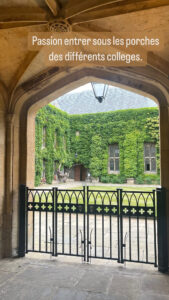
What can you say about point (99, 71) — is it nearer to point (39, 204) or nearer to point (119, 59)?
point (119, 59)

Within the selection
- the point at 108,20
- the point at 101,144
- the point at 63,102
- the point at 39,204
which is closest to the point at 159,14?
the point at 108,20

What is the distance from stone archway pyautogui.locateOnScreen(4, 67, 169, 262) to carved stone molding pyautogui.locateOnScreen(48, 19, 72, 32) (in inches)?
44.2

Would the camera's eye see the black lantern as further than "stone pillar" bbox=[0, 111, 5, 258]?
Yes

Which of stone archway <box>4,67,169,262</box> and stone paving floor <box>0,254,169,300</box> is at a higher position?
stone archway <box>4,67,169,262</box>

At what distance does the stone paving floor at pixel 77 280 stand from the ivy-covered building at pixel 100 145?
43.7 ft

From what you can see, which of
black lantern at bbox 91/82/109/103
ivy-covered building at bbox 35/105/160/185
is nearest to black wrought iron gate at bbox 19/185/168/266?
black lantern at bbox 91/82/109/103

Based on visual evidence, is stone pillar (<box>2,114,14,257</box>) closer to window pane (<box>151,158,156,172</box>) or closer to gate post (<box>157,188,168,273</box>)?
gate post (<box>157,188,168,273</box>)

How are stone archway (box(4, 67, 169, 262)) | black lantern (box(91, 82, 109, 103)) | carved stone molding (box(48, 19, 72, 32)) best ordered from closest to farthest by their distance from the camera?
carved stone molding (box(48, 19, 72, 32)), stone archway (box(4, 67, 169, 262)), black lantern (box(91, 82, 109, 103))

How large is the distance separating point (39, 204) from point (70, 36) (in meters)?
2.93

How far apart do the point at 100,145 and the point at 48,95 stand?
56.0 feet

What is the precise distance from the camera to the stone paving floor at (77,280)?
269 cm

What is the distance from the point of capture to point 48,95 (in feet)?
14.4

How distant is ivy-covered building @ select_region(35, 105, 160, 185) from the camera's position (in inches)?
727

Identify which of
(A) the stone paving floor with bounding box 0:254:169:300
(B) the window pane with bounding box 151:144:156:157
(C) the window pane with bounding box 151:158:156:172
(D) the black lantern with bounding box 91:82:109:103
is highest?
(D) the black lantern with bounding box 91:82:109:103
